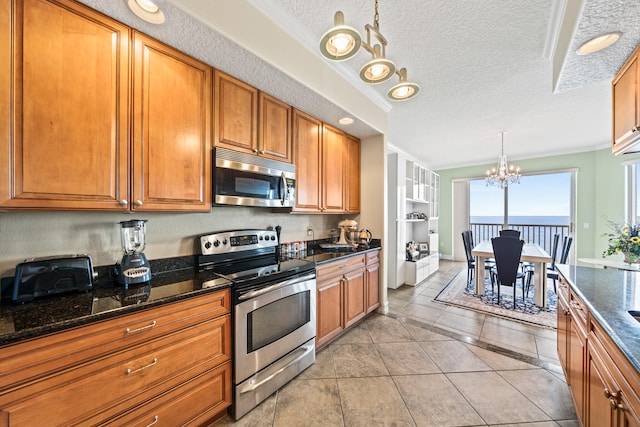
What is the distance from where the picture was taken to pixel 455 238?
671cm

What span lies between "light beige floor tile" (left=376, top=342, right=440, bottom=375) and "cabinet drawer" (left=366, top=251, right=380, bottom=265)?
2.95 feet

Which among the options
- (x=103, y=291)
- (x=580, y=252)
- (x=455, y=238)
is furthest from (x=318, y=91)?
(x=580, y=252)

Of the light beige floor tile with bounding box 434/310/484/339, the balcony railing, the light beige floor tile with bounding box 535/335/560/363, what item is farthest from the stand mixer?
the balcony railing

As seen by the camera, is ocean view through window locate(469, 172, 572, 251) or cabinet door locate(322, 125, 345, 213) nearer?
cabinet door locate(322, 125, 345, 213)

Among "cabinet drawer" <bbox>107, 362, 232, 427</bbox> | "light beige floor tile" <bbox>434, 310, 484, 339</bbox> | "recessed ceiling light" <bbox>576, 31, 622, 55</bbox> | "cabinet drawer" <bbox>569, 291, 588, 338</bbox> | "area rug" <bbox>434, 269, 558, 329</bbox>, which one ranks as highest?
"recessed ceiling light" <bbox>576, 31, 622, 55</bbox>

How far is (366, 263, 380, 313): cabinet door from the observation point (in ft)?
9.51

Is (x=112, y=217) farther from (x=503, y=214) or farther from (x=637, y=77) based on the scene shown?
(x=503, y=214)

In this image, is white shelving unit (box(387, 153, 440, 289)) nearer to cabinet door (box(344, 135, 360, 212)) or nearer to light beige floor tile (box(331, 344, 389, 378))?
cabinet door (box(344, 135, 360, 212))

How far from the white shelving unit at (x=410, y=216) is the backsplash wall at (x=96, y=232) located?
8.86 ft

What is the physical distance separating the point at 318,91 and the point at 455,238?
6260 mm

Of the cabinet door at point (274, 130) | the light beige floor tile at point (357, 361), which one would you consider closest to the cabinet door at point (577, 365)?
the light beige floor tile at point (357, 361)

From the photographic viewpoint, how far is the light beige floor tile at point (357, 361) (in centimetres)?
202

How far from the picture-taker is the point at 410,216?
4953mm

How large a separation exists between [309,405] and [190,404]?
2.57ft
